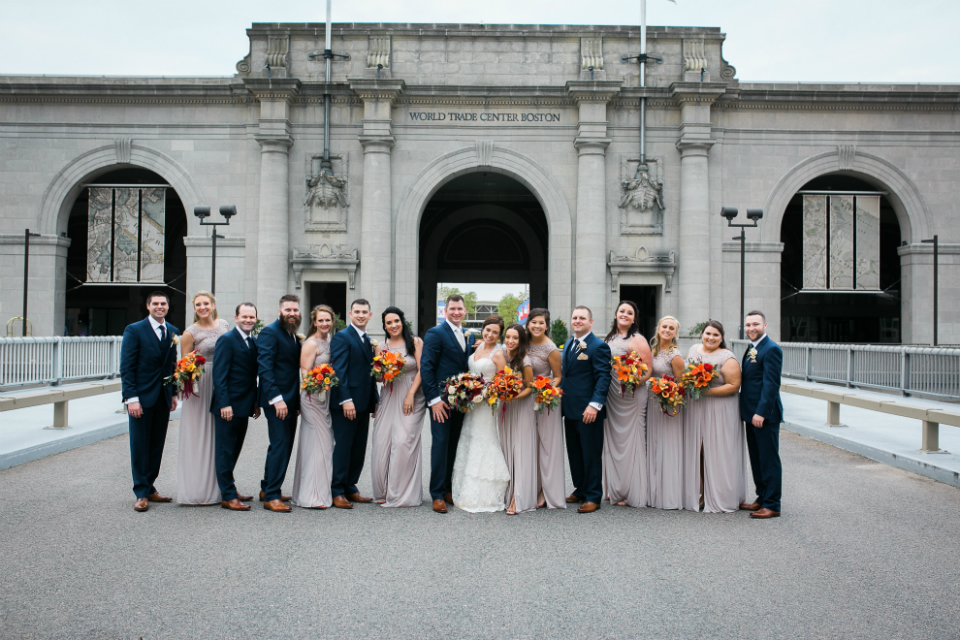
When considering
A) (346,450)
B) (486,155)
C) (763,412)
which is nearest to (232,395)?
(346,450)

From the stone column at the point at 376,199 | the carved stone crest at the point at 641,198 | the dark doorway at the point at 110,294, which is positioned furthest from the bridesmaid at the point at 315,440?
the dark doorway at the point at 110,294

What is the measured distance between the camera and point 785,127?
25.7m

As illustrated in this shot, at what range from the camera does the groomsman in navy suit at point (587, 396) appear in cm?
735

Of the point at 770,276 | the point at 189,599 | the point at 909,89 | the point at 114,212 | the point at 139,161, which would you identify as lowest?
the point at 189,599

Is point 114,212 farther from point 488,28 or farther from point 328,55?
point 488,28

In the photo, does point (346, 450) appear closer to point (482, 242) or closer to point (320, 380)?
point (320, 380)

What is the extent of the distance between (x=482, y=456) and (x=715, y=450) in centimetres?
250

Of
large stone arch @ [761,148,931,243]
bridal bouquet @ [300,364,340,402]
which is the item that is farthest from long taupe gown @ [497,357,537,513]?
large stone arch @ [761,148,931,243]

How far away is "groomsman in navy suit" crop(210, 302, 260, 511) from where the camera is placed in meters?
7.25

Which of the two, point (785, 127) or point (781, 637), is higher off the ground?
point (785, 127)

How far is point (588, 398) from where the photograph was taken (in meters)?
7.46

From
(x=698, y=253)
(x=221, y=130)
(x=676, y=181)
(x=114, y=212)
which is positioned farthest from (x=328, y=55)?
(x=698, y=253)

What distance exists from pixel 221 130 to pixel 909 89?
25.6 m

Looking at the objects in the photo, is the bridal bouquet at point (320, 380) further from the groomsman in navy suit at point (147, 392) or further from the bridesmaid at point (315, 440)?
the groomsman in navy suit at point (147, 392)
